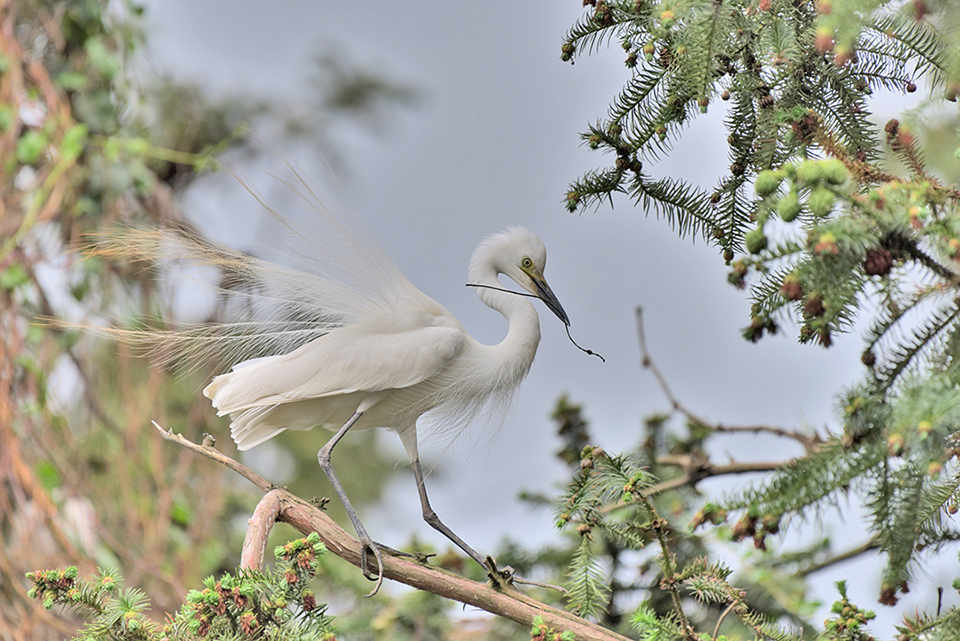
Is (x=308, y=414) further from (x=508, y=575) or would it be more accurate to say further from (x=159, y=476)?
(x=159, y=476)

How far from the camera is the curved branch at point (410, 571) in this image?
95 cm

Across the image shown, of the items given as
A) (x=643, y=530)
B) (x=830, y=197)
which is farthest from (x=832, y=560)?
(x=830, y=197)

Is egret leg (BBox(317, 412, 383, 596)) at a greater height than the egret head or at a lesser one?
lesser

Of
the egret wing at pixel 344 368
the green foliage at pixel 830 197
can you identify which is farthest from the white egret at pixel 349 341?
the green foliage at pixel 830 197

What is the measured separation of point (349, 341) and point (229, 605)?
1.58 feet

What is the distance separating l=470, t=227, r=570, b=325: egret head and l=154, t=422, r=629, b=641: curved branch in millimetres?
428

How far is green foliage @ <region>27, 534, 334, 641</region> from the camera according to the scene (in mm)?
766

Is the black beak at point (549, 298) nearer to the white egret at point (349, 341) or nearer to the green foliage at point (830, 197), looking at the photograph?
the white egret at point (349, 341)

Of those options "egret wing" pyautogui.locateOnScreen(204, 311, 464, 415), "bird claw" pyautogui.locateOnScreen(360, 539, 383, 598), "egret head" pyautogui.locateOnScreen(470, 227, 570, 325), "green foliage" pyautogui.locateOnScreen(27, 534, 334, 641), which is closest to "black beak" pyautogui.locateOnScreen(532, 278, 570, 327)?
"egret head" pyautogui.locateOnScreen(470, 227, 570, 325)

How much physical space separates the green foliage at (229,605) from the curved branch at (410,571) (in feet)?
0.47

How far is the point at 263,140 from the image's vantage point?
3.67ft

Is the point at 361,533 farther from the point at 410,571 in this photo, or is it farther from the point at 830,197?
the point at 830,197

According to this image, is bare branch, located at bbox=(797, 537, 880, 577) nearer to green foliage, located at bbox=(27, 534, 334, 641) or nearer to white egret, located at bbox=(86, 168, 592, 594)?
white egret, located at bbox=(86, 168, 592, 594)

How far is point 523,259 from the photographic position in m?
1.27
